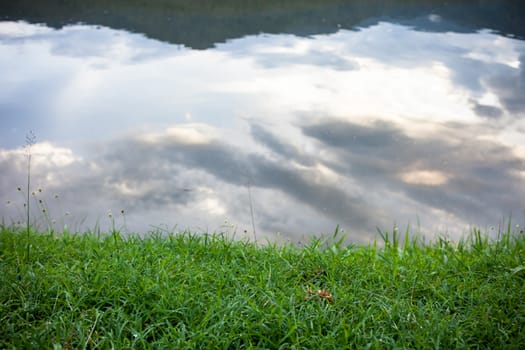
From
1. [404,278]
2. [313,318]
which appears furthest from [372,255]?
[313,318]

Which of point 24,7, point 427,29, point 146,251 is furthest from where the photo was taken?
point 24,7

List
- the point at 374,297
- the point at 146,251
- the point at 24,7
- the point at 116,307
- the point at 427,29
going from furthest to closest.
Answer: the point at 24,7 → the point at 427,29 → the point at 146,251 → the point at 374,297 → the point at 116,307

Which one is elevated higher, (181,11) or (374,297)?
(181,11)

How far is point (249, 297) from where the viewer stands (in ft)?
8.21

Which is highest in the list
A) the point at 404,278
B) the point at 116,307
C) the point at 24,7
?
the point at 24,7

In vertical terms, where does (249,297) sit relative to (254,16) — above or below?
below

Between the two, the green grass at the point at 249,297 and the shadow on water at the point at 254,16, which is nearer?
the green grass at the point at 249,297

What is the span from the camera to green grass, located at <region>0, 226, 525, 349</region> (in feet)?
7.53

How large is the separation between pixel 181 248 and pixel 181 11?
22.9 ft

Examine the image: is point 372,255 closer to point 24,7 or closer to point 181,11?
point 181,11

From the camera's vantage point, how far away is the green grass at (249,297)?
7.53 feet

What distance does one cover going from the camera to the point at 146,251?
10.4 feet

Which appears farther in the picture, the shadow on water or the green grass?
the shadow on water

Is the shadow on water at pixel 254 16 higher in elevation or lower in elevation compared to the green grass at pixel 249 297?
higher
